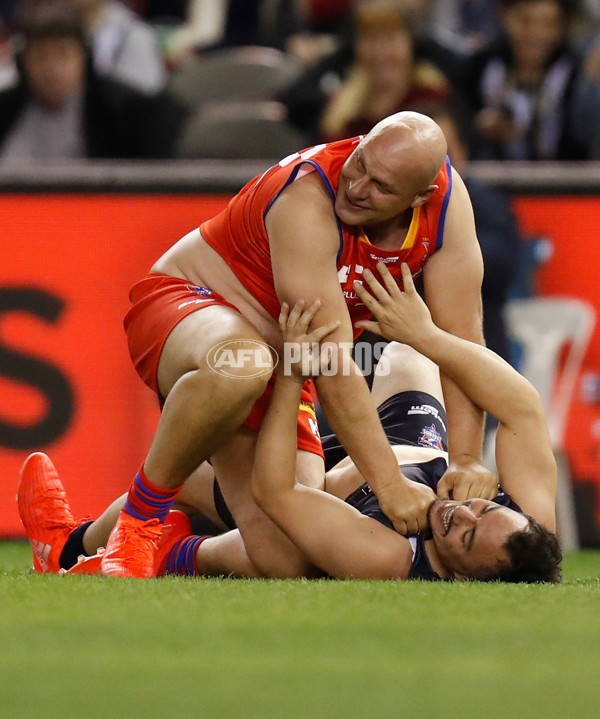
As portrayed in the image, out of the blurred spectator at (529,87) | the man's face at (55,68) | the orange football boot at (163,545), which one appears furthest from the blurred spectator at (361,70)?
the orange football boot at (163,545)

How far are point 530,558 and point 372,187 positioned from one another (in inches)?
51.4

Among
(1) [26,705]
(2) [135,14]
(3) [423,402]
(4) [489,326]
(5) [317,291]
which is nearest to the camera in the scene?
(1) [26,705]

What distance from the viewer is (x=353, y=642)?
11.0ft

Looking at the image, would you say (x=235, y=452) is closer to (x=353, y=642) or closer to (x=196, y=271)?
(x=196, y=271)

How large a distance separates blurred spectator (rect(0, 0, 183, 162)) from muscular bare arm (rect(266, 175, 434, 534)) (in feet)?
12.3

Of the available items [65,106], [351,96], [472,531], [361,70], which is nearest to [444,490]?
[472,531]

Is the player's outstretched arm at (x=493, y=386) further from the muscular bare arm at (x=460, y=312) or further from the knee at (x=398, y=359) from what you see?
the knee at (x=398, y=359)

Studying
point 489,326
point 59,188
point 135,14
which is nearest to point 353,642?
point 489,326

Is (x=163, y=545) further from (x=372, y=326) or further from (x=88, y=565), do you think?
(x=372, y=326)

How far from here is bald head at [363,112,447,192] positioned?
13.8ft

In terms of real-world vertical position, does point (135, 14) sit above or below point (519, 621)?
above

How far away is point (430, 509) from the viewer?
4.49 meters

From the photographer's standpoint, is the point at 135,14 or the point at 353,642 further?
the point at 135,14

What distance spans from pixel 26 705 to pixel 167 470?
1877mm
